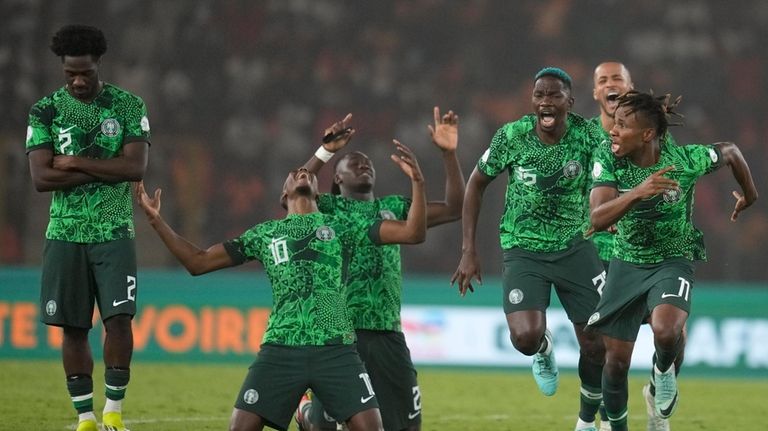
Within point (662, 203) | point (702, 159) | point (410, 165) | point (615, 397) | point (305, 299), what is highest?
point (702, 159)

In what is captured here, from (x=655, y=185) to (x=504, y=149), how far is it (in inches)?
64.2

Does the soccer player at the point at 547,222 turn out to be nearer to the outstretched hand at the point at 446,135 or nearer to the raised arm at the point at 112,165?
the outstretched hand at the point at 446,135

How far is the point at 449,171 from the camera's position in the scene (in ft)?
25.6

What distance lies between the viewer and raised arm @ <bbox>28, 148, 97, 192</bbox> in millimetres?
7660

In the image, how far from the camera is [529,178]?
8.10 m

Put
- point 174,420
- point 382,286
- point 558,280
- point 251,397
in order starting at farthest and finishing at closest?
point 174,420
point 558,280
point 382,286
point 251,397

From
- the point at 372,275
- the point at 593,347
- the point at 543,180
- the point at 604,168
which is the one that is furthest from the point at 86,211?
the point at 593,347

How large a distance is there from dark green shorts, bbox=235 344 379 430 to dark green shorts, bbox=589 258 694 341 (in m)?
1.81

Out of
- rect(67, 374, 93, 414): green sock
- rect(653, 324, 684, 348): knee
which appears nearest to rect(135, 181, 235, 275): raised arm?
rect(67, 374, 93, 414): green sock

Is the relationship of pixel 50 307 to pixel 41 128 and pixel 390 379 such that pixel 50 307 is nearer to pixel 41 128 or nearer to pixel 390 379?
pixel 41 128

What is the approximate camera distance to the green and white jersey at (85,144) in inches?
306

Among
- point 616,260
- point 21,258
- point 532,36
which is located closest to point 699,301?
point 532,36

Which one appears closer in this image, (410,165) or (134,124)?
(410,165)

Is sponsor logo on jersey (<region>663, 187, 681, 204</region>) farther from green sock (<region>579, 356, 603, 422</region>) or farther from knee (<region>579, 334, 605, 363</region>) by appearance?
green sock (<region>579, 356, 603, 422</region>)
